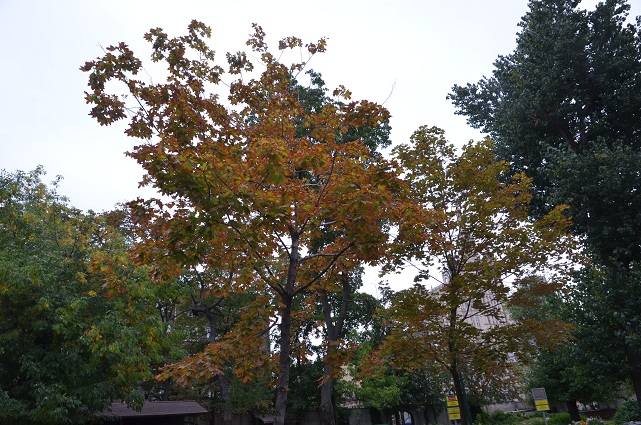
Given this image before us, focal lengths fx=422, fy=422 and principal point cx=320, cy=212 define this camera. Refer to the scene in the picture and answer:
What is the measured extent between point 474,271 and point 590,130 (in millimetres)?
9169

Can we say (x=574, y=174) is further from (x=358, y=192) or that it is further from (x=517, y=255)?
(x=358, y=192)

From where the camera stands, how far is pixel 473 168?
1192cm

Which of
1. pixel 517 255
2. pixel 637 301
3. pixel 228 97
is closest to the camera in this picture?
pixel 228 97

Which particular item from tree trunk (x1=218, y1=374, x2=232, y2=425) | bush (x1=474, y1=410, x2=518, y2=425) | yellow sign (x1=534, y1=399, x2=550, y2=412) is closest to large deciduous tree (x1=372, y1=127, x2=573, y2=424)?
yellow sign (x1=534, y1=399, x2=550, y2=412)

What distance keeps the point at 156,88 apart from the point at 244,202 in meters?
2.75

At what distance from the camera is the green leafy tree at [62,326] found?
11.0m

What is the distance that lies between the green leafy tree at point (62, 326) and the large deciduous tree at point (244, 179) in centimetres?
476

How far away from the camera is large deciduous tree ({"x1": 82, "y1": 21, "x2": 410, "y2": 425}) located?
215 inches

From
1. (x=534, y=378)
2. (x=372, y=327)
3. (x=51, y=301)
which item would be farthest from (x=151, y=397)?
(x=534, y=378)

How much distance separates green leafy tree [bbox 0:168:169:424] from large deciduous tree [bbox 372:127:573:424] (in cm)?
756

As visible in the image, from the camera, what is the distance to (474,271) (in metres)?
11.6

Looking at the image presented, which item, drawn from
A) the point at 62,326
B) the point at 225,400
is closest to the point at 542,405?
the point at 225,400

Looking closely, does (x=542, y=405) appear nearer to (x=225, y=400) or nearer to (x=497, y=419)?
Answer: (x=225, y=400)

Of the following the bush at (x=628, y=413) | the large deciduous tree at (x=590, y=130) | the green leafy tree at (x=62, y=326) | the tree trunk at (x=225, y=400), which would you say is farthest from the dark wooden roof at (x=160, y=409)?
the bush at (x=628, y=413)
